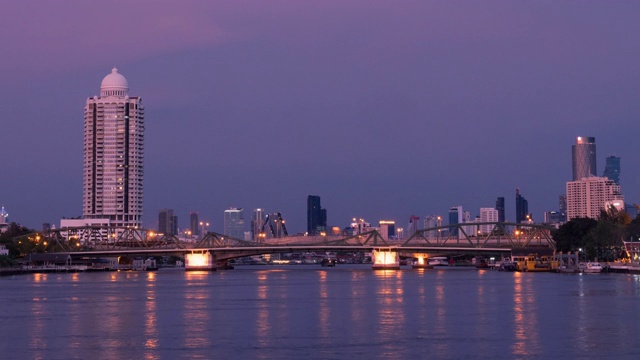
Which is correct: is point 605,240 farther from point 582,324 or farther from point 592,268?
point 582,324

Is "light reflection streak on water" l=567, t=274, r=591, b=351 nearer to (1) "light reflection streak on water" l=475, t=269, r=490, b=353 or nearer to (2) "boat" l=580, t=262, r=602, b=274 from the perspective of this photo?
(1) "light reflection streak on water" l=475, t=269, r=490, b=353

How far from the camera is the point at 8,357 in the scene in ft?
148

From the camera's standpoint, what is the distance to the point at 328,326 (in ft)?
190

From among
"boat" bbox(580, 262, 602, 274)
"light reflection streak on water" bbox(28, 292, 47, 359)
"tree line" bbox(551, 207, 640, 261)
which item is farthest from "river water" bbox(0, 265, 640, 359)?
"tree line" bbox(551, 207, 640, 261)

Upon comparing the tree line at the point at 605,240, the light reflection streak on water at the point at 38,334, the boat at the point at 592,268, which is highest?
the tree line at the point at 605,240

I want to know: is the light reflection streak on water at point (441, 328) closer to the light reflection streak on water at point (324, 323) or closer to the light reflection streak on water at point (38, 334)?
the light reflection streak on water at point (324, 323)

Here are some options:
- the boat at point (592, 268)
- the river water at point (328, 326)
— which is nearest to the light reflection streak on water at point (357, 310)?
the river water at point (328, 326)

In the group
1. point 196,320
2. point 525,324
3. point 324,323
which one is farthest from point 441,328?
point 196,320

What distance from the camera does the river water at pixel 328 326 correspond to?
46125mm

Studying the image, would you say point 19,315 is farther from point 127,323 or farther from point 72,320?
point 127,323

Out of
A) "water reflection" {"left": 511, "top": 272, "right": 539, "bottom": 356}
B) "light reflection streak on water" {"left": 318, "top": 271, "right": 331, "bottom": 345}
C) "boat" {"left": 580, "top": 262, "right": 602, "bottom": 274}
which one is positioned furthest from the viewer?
"boat" {"left": 580, "top": 262, "right": 602, "bottom": 274}

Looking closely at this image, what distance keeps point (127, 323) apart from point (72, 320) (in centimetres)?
455

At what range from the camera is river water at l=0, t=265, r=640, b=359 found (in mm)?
46125

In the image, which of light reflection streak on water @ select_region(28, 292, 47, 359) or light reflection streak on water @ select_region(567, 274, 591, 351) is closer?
light reflection streak on water @ select_region(28, 292, 47, 359)
